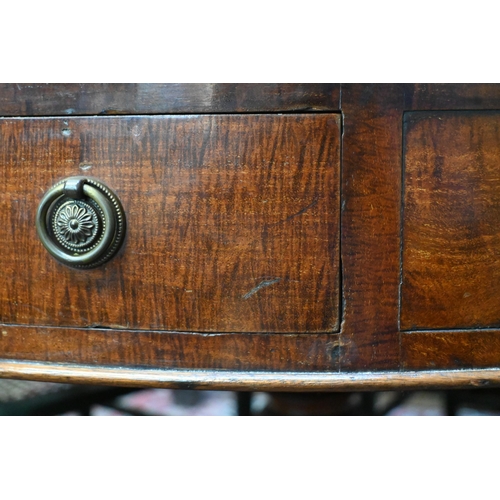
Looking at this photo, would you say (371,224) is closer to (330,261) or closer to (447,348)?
(330,261)

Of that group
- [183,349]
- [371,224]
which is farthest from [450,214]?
[183,349]

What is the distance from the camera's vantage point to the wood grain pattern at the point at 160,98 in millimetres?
746

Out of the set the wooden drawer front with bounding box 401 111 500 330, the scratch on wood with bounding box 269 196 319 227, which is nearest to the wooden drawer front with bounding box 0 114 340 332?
the scratch on wood with bounding box 269 196 319 227

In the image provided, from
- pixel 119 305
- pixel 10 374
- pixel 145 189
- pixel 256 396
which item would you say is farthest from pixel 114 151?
pixel 256 396

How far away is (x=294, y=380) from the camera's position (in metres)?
0.78

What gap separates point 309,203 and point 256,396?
380 millimetres

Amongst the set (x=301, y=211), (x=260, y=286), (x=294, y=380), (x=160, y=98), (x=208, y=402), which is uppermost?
(x=160, y=98)

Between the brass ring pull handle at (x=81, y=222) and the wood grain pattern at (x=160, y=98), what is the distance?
11cm

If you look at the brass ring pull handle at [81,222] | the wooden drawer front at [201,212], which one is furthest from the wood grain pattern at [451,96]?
the brass ring pull handle at [81,222]

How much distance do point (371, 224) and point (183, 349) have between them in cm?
31

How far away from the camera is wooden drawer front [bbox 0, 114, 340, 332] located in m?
0.75

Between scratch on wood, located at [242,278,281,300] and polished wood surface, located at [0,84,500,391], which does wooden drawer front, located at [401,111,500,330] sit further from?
scratch on wood, located at [242,278,281,300]

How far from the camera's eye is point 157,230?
2.52 feet

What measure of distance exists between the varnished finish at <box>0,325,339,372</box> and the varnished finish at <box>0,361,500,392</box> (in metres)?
0.01
